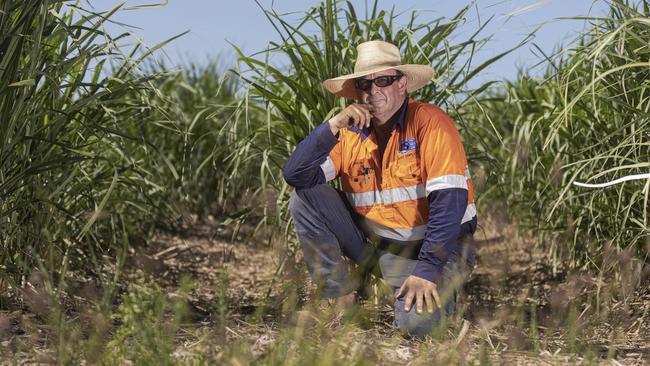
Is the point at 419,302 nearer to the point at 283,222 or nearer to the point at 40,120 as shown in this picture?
the point at 283,222

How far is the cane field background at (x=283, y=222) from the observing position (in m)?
2.06

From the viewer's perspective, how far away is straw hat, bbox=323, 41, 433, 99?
2.60 m

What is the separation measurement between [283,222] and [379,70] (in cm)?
86

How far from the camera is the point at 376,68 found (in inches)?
102

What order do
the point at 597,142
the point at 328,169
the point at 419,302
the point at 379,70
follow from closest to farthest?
the point at 419,302, the point at 379,70, the point at 328,169, the point at 597,142

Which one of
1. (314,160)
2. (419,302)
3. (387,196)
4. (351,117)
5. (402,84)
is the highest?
(402,84)

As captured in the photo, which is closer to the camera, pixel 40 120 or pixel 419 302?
pixel 419 302

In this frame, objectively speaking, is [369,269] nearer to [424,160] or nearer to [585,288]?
[424,160]

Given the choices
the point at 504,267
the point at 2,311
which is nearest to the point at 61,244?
the point at 2,311

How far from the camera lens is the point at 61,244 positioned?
319cm

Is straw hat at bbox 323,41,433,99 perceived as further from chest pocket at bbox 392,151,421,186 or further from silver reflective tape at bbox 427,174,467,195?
silver reflective tape at bbox 427,174,467,195

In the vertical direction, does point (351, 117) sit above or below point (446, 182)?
above

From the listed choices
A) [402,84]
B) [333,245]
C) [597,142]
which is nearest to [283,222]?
[333,245]

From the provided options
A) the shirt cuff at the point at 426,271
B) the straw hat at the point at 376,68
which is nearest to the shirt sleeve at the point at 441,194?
the shirt cuff at the point at 426,271
